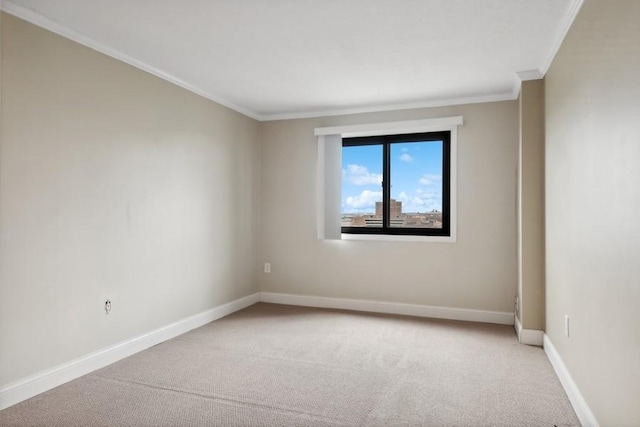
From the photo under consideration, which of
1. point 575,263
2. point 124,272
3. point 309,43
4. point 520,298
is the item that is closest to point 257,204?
point 124,272

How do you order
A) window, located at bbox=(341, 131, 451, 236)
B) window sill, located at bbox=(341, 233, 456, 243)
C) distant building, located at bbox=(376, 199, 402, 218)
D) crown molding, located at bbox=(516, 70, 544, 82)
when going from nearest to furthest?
crown molding, located at bbox=(516, 70, 544, 82) → window sill, located at bbox=(341, 233, 456, 243) → window, located at bbox=(341, 131, 451, 236) → distant building, located at bbox=(376, 199, 402, 218)

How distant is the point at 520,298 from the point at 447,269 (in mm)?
891

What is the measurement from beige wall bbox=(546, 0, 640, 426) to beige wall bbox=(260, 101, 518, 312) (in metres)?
1.34

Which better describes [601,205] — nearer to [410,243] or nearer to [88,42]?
[410,243]

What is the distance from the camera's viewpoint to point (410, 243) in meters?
4.67

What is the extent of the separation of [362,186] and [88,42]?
3.12 metres

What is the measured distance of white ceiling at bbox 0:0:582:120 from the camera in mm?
2484

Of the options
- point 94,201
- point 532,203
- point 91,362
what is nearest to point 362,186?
point 532,203

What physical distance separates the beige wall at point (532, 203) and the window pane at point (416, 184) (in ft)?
3.68

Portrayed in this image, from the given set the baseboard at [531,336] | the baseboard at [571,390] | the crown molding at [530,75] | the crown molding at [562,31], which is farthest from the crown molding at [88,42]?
the baseboard at [571,390]

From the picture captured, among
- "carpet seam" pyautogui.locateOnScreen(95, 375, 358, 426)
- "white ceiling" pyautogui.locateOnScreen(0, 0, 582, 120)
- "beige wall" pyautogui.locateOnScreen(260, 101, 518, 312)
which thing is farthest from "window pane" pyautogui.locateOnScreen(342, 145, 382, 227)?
"carpet seam" pyautogui.locateOnScreen(95, 375, 358, 426)

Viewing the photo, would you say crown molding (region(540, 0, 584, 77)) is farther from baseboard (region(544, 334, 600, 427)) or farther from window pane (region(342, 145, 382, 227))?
baseboard (region(544, 334, 600, 427))

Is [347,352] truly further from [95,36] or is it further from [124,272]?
[95,36]

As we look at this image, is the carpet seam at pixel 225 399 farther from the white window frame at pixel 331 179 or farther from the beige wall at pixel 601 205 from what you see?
the white window frame at pixel 331 179
